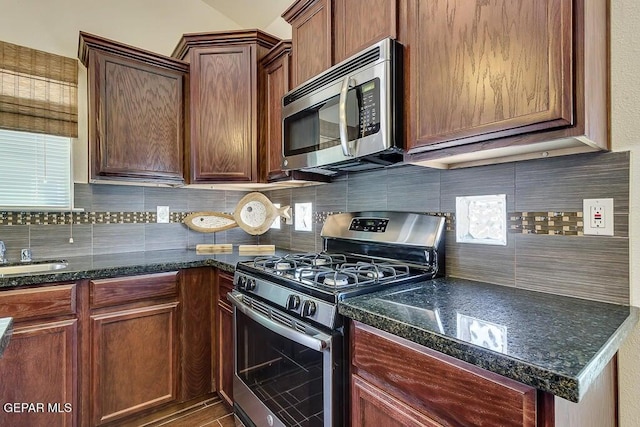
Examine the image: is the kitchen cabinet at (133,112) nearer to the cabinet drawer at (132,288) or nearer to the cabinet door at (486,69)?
the cabinet drawer at (132,288)

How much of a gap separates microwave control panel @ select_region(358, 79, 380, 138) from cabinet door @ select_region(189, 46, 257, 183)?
3.42 ft

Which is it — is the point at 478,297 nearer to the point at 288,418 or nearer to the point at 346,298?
the point at 346,298

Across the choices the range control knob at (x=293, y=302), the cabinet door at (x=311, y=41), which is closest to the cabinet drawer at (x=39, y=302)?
the range control knob at (x=293, y=302)

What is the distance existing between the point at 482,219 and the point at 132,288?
1.78 m

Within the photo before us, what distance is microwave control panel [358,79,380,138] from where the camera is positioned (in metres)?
1.26

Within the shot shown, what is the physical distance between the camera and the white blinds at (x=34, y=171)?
185 cm

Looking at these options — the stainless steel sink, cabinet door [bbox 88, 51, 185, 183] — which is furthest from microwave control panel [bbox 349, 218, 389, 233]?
the stainless steel sink

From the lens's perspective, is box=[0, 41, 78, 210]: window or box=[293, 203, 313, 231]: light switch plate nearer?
box=[0, 41, 78, 210]: window

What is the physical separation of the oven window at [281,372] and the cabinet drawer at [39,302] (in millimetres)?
813

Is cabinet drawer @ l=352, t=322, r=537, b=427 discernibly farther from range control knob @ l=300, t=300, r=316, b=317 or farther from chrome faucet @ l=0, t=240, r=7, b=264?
chrome faucet @ l=0, t=240, r=7, b=264

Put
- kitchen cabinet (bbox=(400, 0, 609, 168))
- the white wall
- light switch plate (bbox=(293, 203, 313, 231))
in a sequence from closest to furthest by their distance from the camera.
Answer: kitchen cabinet (bbox=(400, 0, 609, 168)), the white wall, light switch plate (bbox=(293, 203, 313, 231))

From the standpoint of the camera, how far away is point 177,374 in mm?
1912

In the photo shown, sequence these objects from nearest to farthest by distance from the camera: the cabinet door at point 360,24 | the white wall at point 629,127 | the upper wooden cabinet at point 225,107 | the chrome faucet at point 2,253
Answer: the white wall at point 629,127, the cabinet door at point 360,24, the chrome faucet at point 2,253, the upper wooden cabinet at point 225,107

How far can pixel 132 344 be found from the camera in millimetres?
1784
